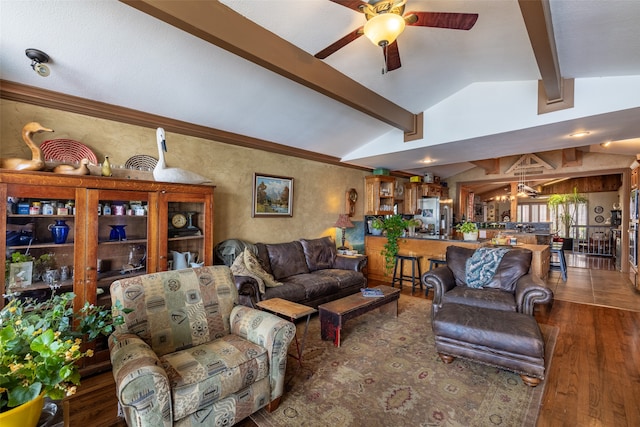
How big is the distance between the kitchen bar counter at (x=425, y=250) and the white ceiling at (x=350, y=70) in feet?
5.79

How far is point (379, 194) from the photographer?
652cm

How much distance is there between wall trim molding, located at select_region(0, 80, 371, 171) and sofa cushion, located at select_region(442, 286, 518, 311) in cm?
323

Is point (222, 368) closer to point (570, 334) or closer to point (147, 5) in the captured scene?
point (147, 5)

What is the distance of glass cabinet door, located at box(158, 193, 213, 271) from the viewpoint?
2.94m

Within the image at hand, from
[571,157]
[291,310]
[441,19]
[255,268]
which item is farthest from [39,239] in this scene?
[571,157]

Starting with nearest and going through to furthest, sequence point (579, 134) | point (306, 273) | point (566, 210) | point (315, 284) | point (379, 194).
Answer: point (579, 134)
point (315, 284)
point (306, 273)
point (379, 194)
point (566, 210)

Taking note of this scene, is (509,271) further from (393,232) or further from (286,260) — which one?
(286,260)

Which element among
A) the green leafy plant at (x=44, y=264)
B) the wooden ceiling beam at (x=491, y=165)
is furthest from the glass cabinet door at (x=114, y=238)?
the wooden ceiling beam at (x=491, y=165)

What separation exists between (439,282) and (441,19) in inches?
106

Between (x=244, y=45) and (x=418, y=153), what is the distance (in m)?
3.52

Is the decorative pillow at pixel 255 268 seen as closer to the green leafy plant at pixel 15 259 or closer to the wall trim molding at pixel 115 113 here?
the wall trim molding at pixel 115 113

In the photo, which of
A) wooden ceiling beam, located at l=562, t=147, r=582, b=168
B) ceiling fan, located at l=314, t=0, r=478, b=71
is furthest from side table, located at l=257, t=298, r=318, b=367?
wooden ceiling beam, located at l=562, t=147, r=582, b=168

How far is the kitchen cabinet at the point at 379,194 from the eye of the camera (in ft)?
21.2

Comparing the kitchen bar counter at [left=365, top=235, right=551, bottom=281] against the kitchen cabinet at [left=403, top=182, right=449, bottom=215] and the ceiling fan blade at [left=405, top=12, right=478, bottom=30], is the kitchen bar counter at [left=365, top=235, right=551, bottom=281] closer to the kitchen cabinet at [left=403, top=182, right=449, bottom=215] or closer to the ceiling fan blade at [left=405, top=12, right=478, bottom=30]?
the kitchen cabinet at [left=403, top=182, right=449, bottom=215]
